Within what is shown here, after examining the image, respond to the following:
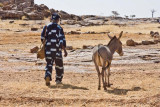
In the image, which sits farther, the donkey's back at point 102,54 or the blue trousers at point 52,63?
the blue trousers at point 52,63

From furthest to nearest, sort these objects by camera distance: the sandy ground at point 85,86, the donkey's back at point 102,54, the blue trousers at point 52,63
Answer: the blue trousers at point 52,63
the donkey's back at point 102,54
the sandy ground at point 85,86

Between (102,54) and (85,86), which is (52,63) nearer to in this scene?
(85,86)

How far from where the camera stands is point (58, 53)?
343 inches

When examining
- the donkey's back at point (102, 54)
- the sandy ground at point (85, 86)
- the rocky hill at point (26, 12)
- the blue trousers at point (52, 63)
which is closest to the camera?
the sandy ground at point (85, 86)

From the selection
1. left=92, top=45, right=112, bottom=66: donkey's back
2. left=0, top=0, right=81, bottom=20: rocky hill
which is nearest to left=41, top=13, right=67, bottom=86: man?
left=92, top=45, right=112, bottom=66: donkey's back

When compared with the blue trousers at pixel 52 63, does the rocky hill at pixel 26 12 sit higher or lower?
higher

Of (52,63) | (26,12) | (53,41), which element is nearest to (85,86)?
(52,63)

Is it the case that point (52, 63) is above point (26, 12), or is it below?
below

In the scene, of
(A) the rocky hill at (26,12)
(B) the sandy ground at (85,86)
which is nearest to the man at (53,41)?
(B) the sandy ground at (85,86)

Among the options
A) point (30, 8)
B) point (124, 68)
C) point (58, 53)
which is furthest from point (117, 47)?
point (30, 8)

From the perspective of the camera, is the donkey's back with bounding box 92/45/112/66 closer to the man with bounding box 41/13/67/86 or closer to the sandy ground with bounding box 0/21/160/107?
the sandy ground with bounding box 0/21/160/107

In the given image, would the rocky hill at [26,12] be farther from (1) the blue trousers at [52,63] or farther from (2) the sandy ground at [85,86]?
(1) the blue trousers at [52,63]

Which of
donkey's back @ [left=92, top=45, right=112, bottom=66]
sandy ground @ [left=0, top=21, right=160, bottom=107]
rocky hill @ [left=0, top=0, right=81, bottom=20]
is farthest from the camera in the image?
rocky hill @ [left=0, top=0, right=81, bottom=20]

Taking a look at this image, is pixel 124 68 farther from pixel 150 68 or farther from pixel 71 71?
pixel 71 71
